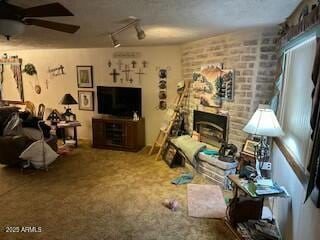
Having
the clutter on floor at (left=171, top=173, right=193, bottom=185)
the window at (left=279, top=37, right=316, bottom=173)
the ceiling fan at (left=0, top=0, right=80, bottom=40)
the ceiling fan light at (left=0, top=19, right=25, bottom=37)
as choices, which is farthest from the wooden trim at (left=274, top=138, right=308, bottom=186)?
the ceiling fan light at (left=0, top=19, right=25, bottom=37)

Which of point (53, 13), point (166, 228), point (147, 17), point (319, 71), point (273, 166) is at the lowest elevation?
point (166, 228)

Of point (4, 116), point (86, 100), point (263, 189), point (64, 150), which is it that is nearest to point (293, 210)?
point (263, 189)

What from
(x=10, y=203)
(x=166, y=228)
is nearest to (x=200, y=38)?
(x=166, y=228)

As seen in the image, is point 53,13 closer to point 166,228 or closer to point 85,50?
point 166,228

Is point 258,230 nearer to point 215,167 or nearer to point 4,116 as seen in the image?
point 215,167

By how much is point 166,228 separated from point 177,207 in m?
0.42

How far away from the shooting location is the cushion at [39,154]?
401 cm

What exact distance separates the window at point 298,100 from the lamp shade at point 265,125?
17cm

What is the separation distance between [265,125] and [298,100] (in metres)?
0.36

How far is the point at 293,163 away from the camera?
6.95 feet

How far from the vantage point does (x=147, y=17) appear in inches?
103

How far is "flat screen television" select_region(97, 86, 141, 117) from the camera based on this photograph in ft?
17.5

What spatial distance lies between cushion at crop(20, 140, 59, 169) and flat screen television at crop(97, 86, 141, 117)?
1699 millimetres

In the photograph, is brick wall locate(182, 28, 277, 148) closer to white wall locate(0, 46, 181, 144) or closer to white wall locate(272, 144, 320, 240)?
white wall locate(272, 144, 320, 240)
